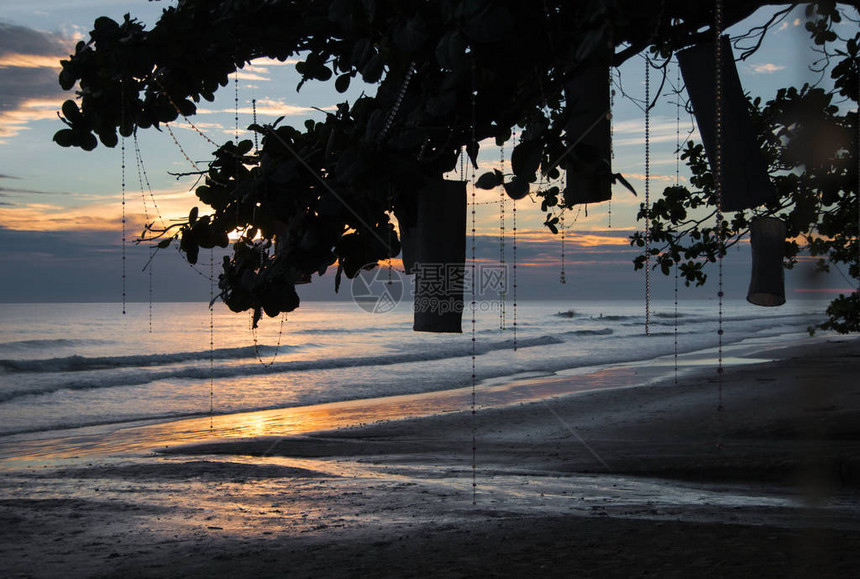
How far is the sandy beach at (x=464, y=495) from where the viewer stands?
4156 millimetres

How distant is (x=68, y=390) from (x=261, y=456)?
13.0 metres

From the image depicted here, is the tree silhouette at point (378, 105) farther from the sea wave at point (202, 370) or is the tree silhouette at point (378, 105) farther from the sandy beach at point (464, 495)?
the sea wave at point (202, 370)

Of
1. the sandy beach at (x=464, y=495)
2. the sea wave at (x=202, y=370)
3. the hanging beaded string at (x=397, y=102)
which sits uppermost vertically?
the hanging beaded string at (x=397, y=102)

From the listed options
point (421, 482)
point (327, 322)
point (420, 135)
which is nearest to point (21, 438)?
point (421, 482)

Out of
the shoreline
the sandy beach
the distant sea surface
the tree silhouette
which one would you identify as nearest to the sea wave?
the distant sea surface

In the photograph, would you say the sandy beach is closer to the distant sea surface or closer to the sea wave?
the distant sea surface

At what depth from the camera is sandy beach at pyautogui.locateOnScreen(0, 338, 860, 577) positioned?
4156 mm

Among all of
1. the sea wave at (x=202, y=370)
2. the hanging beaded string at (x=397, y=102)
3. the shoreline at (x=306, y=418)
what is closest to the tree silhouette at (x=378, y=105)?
the hanging beaded string at (x=397, y=102)

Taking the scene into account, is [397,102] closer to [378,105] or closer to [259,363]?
[378,105]

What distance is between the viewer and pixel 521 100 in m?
3.38

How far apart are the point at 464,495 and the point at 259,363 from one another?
2267cm

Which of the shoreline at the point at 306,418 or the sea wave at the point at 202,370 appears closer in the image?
the shoreline at the point at 306,418

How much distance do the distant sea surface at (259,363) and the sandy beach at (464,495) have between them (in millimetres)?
1916

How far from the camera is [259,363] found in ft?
91.7
